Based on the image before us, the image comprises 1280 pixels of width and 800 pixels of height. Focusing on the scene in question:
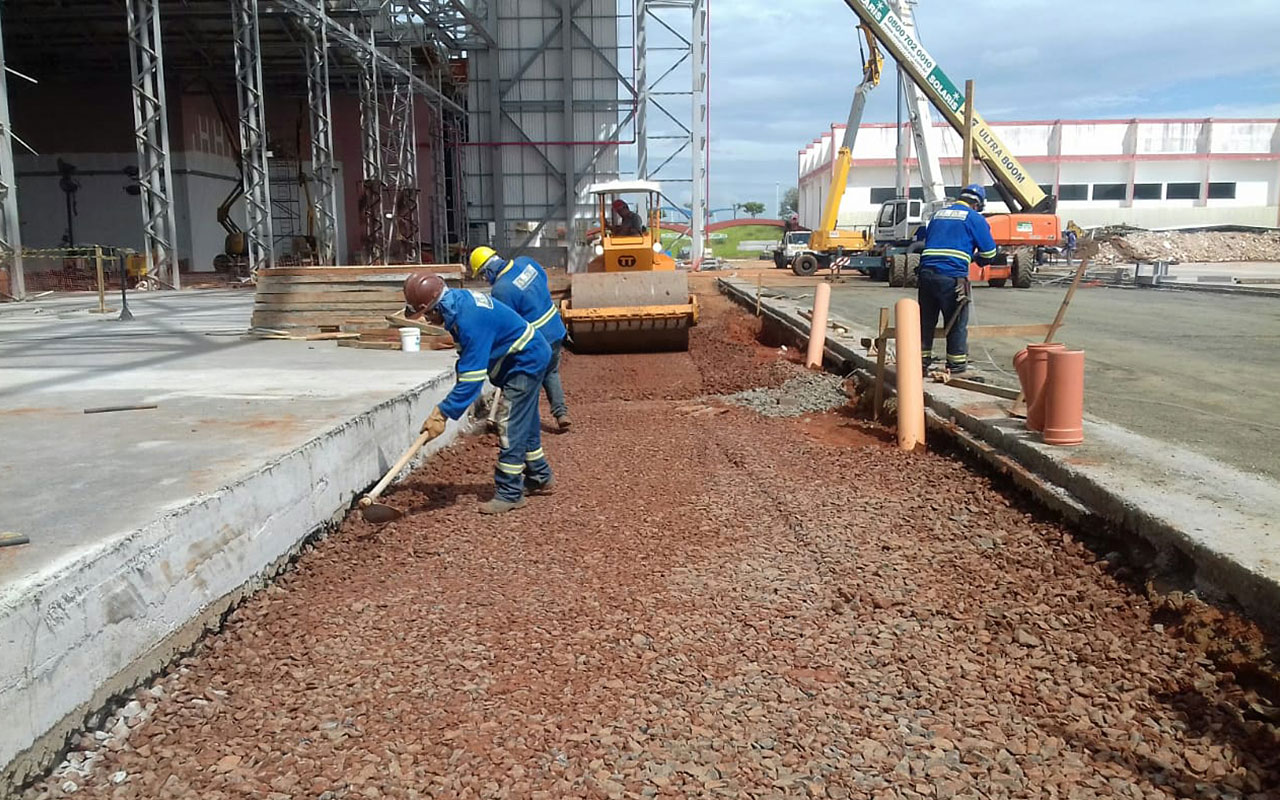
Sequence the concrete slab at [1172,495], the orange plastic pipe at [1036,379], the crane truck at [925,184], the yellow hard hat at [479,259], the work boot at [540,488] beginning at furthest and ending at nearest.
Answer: the crane truck at [925,184] < the yellow hard hat at [479,259] < the work boot at [540,488] < the orange plastic pipe at [1036,379] < the concrete slab at [1172,495]

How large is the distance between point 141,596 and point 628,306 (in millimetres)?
9674

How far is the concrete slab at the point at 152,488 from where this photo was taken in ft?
9.43

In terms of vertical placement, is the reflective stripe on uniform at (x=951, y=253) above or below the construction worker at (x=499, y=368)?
above

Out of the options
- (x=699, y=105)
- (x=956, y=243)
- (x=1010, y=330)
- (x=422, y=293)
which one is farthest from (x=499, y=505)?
(x=699, y=105)

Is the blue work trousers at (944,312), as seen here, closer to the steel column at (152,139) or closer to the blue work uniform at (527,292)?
the blue work uniform at (527,292)

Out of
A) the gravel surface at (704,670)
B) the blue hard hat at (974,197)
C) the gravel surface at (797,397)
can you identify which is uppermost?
the blue hard hat at (974,197)

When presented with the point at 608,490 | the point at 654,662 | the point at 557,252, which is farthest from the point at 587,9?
the point at 654,662

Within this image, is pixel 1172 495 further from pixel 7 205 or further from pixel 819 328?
pixel 7 205

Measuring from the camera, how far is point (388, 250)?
86.4 feet

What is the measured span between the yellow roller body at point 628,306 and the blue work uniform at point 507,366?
664 cm

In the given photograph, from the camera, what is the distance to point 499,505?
5559 mm

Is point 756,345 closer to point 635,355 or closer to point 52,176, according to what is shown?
point 635,355

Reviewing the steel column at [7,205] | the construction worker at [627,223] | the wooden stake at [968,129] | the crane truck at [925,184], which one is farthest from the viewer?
the crane truck at [925,184]

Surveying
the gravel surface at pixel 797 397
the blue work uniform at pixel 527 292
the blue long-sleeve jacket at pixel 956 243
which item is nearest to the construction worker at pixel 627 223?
the gravel surface at pixel 797 397
